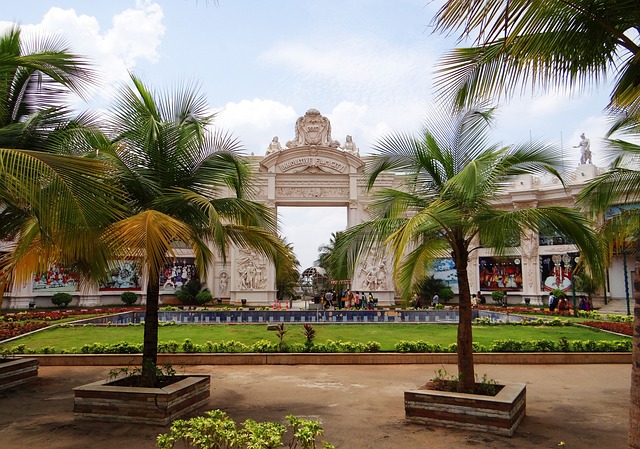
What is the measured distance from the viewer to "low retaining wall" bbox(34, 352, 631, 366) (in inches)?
428

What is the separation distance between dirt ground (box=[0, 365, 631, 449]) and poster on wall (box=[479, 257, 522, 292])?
21771 millimetres

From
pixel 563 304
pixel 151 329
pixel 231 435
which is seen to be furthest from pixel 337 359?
pixel 563 304

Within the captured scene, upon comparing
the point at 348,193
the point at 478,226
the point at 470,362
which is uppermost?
the point at 348,193

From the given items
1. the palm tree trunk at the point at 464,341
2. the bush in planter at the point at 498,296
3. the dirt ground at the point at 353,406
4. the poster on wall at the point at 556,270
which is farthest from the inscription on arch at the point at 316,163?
the palm tree trunk at the point at 464,341

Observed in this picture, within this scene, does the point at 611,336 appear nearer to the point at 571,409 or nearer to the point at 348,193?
the point at 571,409

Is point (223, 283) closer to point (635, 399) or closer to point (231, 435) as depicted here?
point (231, 435)

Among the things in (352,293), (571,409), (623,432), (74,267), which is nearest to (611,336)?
(571,409)

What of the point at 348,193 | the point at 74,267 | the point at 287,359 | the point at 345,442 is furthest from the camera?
the point at 348,193

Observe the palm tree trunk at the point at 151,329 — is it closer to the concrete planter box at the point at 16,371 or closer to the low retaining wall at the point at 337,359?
the concrete planter box at the point at 16,371

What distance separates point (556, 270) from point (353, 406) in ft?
87.4

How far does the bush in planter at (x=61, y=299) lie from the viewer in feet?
97.0

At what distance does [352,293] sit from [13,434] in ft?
80.9

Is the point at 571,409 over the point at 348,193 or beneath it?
beneath

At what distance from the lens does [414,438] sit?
5.76 meters
